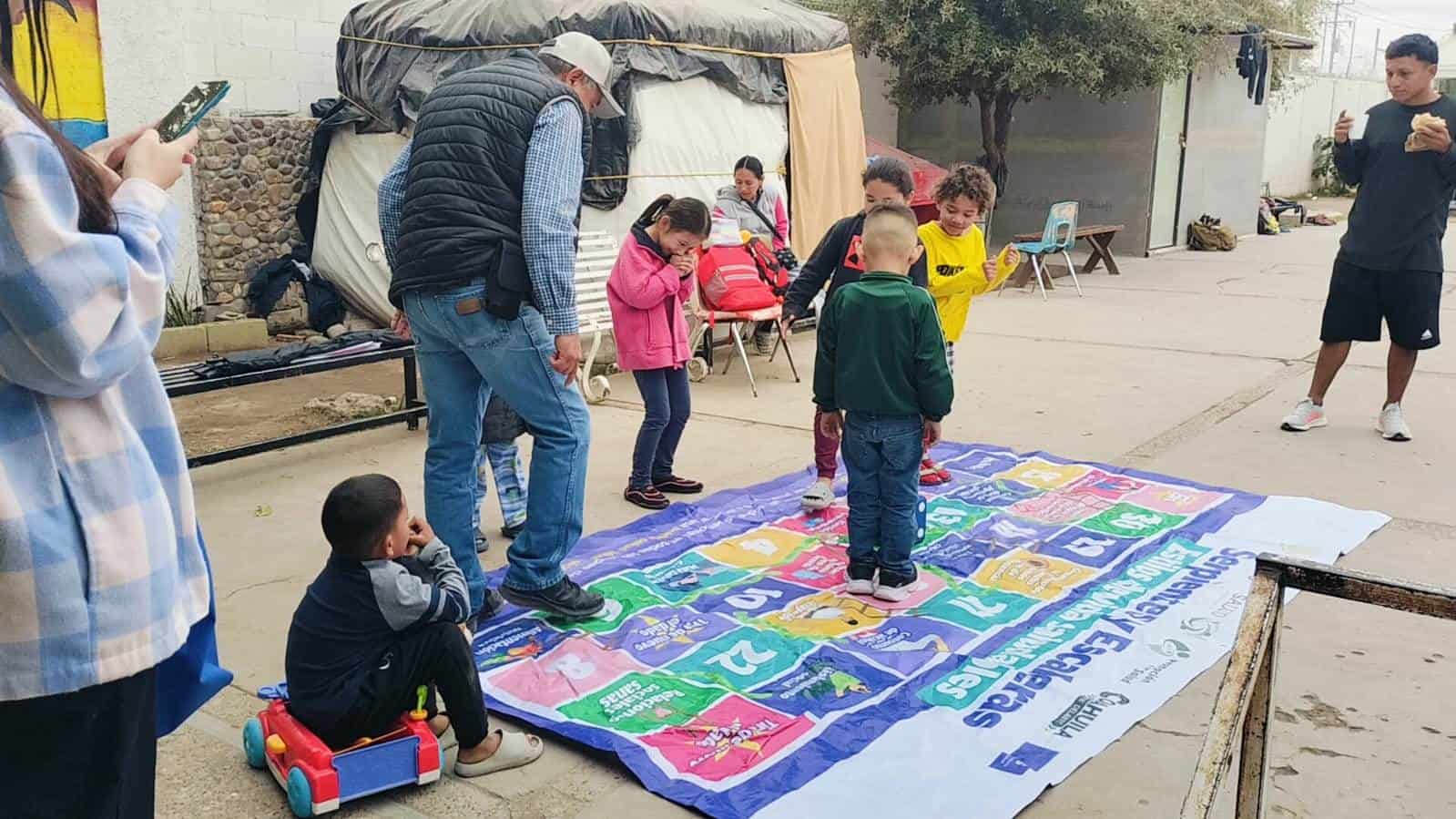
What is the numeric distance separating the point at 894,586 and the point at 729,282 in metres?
3.86

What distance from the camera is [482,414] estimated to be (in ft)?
12.6

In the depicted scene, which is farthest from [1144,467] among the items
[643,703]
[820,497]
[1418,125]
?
[643,703]

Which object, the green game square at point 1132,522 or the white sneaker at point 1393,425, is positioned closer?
the green game square at point 1132,522

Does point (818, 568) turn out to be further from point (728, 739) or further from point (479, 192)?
point (479, 192)

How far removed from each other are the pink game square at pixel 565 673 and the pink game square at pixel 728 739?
0.36 metres

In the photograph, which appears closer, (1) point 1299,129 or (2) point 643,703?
(2) point 643,703

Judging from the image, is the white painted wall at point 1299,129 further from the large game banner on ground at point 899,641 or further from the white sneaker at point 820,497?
the white sneaker at point 820,497

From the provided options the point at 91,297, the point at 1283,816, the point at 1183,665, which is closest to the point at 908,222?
the point at 1183,665

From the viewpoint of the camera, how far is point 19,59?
7539 mm

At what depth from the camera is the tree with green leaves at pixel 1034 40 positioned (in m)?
13.1

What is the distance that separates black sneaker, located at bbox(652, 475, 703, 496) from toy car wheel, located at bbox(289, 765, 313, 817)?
9.19 ft

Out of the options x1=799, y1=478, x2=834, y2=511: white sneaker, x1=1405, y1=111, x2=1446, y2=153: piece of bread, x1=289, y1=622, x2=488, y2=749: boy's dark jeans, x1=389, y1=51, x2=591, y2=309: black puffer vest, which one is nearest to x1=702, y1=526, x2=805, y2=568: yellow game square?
x1=799, y1=478, x2=834, y2=511: white sneaker

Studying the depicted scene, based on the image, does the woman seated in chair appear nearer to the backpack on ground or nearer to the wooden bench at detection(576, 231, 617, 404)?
the wooden bench at detection(576, 231, 617, 404)

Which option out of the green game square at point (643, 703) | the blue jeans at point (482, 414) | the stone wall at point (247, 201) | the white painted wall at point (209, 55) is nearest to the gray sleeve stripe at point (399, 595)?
the green game square at point (643, 703)
